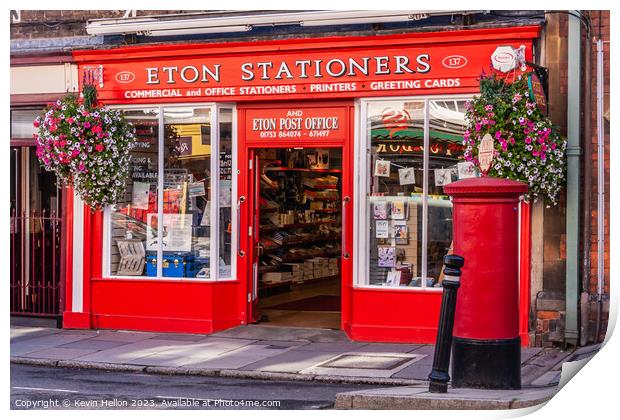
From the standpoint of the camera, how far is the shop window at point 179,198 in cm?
1081

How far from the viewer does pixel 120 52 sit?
1080 centimetres

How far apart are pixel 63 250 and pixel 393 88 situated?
407 centimetres

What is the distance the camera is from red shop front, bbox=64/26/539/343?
990 centimetres

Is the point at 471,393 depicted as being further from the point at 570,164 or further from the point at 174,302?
the point at 174,302

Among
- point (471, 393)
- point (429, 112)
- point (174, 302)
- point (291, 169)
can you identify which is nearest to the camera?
point (471, 393)

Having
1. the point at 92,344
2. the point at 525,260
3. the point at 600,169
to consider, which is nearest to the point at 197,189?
the point at 92,344

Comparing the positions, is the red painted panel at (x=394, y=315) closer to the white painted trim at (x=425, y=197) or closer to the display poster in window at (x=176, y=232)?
the white painted trim at (x=425, y=197)

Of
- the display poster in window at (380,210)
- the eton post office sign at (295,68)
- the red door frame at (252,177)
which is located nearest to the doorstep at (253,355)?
the red door frame at (252,177)

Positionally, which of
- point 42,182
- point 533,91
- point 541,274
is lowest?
point 541,274

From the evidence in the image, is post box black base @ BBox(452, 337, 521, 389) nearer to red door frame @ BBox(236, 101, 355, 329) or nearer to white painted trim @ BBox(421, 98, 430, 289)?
white painted trim @ BBox(421, 98, 430, 289)

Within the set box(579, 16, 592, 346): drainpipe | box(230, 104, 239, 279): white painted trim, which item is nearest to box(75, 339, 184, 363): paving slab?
box(230, 104, 239, 279): white painted trim

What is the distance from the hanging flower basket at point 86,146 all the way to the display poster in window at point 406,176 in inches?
113

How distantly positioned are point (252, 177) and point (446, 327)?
166 inches

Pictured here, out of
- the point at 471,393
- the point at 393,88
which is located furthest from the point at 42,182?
the point at 471,393
